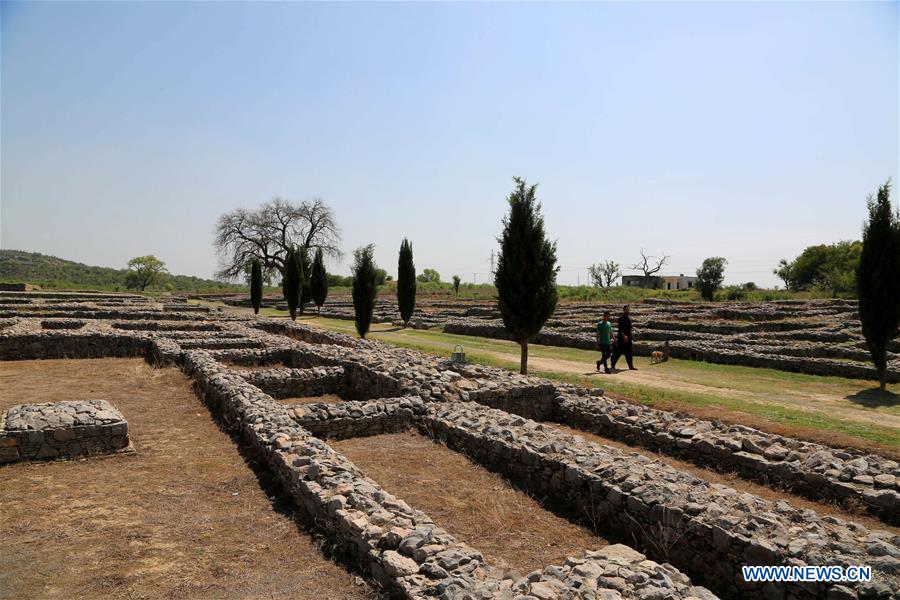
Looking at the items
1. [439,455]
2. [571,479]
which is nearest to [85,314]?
[439,455]

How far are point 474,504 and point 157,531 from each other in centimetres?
349

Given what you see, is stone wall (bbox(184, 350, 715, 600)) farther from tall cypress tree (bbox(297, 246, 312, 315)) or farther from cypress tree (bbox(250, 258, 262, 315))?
cypress tree (bbox(250, 258, 262, 315))

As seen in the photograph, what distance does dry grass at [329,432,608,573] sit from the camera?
18.1ft

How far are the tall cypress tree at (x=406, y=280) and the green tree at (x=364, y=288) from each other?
424 cm

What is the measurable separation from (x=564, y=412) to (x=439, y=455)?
11.9ft

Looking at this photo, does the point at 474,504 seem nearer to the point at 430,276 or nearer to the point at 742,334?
the point at 742,334

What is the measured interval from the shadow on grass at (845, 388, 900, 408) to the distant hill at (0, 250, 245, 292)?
83727mm

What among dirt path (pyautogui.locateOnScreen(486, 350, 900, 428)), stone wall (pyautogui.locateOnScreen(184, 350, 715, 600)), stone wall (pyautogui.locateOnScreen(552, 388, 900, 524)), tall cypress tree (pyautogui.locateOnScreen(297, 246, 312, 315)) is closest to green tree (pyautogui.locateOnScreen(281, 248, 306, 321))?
tall cypress tree (pyautogui.locateOnScreen(297, 246, 312, 315))

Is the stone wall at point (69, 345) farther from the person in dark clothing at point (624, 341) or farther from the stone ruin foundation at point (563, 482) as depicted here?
the person in dark clothing at point (624, 341)

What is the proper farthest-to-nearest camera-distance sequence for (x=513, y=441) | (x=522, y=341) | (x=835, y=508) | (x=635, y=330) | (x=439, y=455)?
(x=635, y=330) < (x=522, y=341) < (x=439, y=455) < (x=513, y=441) < (x=835, y=508)

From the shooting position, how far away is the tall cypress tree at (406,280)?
97.3 ft

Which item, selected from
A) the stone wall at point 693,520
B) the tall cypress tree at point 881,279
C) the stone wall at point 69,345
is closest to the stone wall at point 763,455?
the stone wall at point 693,520

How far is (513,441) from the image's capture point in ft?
25.3

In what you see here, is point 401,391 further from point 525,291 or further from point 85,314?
point 85,314
